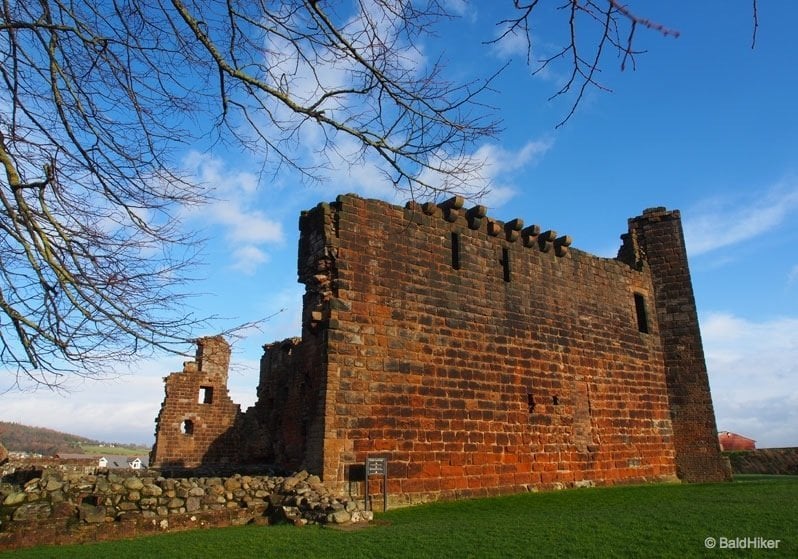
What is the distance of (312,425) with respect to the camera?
10508mm

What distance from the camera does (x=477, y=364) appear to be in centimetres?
1280

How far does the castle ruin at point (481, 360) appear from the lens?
10.9 meters

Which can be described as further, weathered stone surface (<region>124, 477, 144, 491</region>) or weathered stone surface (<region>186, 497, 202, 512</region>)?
weathered stone surface (<region>186, 497, 202, 512</region>)

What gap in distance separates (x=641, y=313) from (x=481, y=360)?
8.00 meters

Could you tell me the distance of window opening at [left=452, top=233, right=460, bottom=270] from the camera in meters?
13.3

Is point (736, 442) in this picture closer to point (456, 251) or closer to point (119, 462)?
point (456, 251)

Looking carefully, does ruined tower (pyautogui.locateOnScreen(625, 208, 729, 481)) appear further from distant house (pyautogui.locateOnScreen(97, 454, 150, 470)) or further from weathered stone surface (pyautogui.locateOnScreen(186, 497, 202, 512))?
distant house (pyautogui.locateOnScreen(97, 454, 150, 470))

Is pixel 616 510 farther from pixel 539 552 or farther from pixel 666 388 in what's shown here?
pixel 666 388

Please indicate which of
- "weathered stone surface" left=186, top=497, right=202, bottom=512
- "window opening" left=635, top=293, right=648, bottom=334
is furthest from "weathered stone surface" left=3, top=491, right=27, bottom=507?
"window opening" left=635, top=293, right=648, bottom=334

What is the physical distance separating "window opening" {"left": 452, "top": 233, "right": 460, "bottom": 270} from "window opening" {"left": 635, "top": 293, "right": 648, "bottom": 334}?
779cm

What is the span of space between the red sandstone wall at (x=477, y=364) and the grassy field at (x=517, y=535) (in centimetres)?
170

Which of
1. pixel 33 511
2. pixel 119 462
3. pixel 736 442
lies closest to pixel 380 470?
pixel 33 511

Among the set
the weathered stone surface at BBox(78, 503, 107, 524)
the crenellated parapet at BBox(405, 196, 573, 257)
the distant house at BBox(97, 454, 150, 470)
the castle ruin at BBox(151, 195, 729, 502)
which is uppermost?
the crenellated parapet at BBox(405, 196, 573, 257)

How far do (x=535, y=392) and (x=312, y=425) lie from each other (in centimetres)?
582
